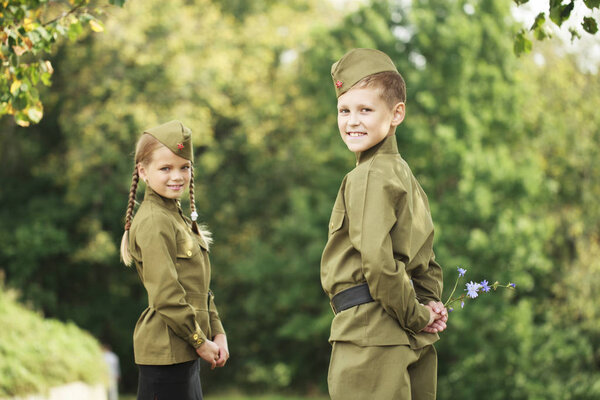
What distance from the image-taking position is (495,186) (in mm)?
18953

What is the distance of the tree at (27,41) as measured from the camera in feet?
14.9

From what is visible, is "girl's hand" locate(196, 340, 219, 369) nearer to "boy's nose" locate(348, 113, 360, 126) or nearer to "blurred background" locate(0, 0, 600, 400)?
"boy's nose" locate(348, 113, 360, 126)

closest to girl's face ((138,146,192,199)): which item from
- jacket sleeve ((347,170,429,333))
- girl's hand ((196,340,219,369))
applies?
girl's hand ((196,340,219,369))

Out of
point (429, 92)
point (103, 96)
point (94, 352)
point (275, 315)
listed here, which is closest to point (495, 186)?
point (429, 92)

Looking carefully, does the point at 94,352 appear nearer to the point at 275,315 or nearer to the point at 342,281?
the point at 342,281

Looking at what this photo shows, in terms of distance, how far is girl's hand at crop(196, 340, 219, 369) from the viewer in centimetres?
370

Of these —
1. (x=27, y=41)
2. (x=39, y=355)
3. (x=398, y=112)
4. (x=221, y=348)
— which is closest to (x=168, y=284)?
(x=221, y=348)

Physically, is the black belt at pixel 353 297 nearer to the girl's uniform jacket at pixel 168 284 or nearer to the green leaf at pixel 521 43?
the girl's uniform jacket at pixel 168 284

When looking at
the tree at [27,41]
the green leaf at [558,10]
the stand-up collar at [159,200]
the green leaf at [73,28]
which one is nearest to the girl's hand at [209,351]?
the stand-up collar at [159,200]

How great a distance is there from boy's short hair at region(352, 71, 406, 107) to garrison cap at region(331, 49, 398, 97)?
17mm

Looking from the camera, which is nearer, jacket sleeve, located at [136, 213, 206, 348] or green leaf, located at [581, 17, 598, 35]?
jacket sleeve, located at [136, 213, 206, 348]

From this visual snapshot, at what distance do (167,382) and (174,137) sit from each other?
118cm

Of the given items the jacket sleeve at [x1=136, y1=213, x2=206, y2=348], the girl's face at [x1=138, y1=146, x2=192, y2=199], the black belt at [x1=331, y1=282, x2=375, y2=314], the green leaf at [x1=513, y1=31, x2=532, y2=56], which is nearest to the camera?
the black belt at [x1=331, y1=282, x2=375, y2=314]

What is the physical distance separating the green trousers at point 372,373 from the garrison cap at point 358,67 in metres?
1.12
